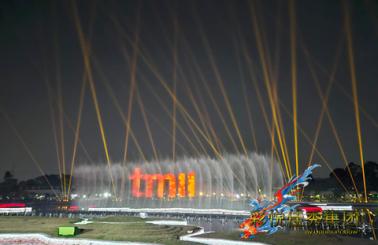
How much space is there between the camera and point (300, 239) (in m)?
25.5

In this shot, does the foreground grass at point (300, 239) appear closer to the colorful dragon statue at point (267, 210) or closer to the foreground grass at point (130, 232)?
the colorful dragon statue at point (267, 210)

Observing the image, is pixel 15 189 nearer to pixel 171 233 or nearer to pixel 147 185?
pixel 147 185

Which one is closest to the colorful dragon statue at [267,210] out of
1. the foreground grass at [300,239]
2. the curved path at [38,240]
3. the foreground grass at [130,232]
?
the foreground grass at [300,239]

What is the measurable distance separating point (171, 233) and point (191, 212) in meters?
22.5

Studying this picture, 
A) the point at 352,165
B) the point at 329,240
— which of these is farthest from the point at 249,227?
the point at 352,165

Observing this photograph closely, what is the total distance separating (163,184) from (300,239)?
5961cm

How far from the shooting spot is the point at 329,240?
25.0 metres

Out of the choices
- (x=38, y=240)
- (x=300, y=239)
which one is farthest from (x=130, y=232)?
(x=300, y=239)

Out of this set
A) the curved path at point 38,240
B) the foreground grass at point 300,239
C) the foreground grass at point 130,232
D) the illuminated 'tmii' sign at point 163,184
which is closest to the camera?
the foreground grass at point 300,239

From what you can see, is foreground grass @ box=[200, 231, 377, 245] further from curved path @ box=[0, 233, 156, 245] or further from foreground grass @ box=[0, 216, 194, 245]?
curved path @ box=[0, 233, 156, 245]

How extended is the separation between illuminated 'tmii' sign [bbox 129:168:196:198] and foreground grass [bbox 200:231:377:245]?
165 feet

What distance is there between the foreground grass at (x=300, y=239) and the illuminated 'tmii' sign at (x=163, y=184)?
5016 cm

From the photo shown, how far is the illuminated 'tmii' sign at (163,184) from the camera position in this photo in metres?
78.3

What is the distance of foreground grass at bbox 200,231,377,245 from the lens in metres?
24.0
